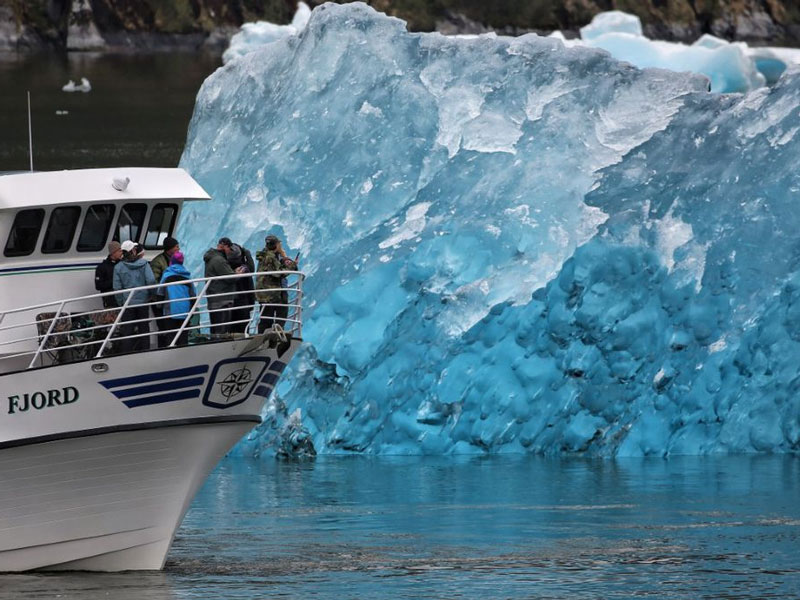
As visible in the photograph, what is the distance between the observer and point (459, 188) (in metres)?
33.3

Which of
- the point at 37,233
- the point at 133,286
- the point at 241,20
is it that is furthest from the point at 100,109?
the point at 133,286

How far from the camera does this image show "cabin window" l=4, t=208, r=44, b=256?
2147cm

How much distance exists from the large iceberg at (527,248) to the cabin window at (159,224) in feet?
29.8

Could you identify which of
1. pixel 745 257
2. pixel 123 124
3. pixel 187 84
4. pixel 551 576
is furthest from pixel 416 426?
pixel 187 84

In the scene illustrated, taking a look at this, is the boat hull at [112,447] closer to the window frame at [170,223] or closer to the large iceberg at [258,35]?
the window frame at [170,223]

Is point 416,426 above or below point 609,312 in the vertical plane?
below

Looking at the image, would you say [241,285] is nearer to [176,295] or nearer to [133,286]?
[176,295]

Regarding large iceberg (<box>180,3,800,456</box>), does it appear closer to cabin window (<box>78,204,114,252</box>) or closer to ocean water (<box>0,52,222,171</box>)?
cabin window (<box>78,204,114,252</box>)

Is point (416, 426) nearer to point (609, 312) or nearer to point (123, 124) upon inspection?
point (609, 312)

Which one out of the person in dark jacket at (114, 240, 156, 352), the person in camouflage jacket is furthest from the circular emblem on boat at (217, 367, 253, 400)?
the person in dark jacket at (114, 240, 156, 352)

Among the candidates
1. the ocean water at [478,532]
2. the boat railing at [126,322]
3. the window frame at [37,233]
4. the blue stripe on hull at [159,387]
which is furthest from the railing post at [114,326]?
the ocean water at [478,532]

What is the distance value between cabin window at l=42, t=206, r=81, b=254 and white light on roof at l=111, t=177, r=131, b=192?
1.76ft

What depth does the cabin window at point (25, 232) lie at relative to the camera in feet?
70.4

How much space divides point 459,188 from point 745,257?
17.9 feet
